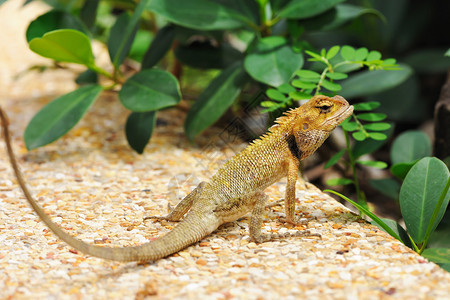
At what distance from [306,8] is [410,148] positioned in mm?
1414

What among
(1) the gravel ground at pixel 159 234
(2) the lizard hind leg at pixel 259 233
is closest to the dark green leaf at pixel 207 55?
(1) the gravel ground at pixel 159 234

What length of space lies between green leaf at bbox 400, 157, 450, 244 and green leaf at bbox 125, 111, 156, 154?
6.86 feet

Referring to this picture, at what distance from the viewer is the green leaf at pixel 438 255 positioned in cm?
253

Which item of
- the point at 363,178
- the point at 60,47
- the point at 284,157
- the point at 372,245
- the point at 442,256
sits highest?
the point at 60,47

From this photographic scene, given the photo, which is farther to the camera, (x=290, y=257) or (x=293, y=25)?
(x=293, y=25)

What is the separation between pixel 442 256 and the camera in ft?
8.39

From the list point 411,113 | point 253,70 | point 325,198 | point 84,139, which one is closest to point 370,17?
point 411,113

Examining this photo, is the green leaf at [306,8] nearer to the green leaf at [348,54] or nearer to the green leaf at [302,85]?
the green leaf at [348,54]

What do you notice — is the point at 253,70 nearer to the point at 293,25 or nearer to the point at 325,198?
the point at 293,25

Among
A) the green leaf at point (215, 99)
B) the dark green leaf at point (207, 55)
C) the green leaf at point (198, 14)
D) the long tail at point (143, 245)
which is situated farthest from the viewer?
the dark green leaf at point (207, 55)

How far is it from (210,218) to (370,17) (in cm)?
395

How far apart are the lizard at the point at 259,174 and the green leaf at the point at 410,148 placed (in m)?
1.12

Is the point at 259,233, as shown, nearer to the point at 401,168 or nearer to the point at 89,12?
the point at 401,168

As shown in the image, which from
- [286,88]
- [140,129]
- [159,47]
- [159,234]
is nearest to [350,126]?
[286,88]
